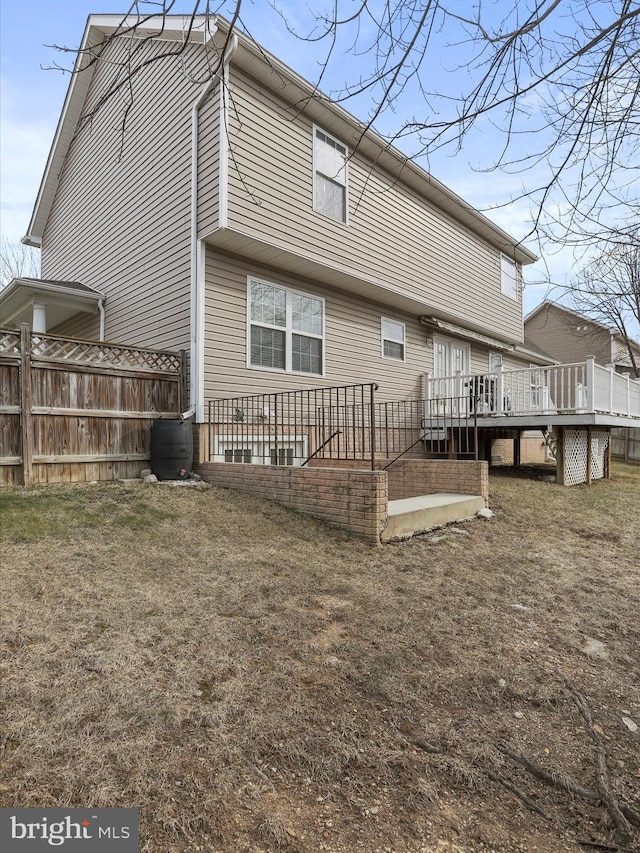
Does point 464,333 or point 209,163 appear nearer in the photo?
point 209,163

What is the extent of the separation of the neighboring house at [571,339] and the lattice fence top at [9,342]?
78.3 ft

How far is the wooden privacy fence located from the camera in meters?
6.53

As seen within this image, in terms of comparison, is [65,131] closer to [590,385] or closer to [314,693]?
[590,385]

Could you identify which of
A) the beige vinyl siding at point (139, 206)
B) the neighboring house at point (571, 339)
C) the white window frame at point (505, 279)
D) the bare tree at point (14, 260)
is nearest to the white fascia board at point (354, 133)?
the white window frame at point (505, 279)

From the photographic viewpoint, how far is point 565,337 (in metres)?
27.2

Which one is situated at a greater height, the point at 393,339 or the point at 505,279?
the point at 505,279

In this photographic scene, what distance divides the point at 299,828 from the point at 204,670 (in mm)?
1149

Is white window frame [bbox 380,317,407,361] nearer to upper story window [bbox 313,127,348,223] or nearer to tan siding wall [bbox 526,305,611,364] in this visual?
upper story window [bbox 313,127,348,223]

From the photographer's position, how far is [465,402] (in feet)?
39.2

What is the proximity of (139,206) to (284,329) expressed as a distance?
370 centimetres

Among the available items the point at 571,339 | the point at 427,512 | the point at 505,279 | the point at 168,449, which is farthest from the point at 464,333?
the point at 571,339

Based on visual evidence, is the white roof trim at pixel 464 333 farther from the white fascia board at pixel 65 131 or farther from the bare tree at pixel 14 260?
the bare tree at pixel 14 260

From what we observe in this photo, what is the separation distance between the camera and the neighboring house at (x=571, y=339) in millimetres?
25234

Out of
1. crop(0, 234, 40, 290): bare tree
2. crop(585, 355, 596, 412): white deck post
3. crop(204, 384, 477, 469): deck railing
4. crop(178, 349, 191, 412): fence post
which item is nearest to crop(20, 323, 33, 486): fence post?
crop(178, 349, 191, 412): fence post
